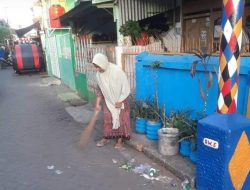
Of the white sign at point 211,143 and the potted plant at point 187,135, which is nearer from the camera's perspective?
the white sign at point 211,143

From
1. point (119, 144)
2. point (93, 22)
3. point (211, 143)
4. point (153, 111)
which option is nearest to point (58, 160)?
point (119, 144)

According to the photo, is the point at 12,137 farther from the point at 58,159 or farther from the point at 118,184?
the point at 118,184

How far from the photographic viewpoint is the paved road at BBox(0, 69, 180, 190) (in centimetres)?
407

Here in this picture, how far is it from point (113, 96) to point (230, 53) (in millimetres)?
2341

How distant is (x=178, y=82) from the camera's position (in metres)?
5.18

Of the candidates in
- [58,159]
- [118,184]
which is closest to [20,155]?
[58,159]

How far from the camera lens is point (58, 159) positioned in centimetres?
496

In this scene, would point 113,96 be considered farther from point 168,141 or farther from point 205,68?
point 205,68

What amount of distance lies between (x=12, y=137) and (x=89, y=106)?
9.11ft

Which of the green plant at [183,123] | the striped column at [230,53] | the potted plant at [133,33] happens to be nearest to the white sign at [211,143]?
the striped column at [230,53]

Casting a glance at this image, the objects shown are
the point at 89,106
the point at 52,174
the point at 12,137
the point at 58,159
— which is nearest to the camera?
the point at 52,174

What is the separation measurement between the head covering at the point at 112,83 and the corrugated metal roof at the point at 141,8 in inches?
116

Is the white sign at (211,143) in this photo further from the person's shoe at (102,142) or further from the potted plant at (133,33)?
the potted plant at (133,33)

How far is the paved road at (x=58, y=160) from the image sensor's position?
4.07 meters
